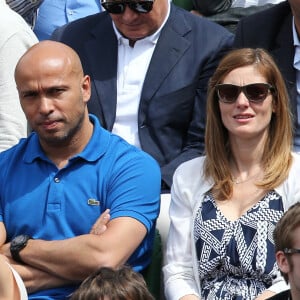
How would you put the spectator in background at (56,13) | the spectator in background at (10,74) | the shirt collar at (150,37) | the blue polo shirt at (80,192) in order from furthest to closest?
the spectator in background at (56,13), the shirt collar at (150,37), the spectator in background at (10,74), the blue polo shirt at (80,192)

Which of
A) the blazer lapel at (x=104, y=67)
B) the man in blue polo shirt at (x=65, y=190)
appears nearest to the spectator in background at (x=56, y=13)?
the blazer lapel at (x=104, y=67)

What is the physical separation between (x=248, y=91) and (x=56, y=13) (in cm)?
226

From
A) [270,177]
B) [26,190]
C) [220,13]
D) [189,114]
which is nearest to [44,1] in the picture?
[220,13]

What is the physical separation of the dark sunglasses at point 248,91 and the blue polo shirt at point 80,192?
44cm

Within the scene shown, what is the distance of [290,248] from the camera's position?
3.47m

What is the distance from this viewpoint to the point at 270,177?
416 cm

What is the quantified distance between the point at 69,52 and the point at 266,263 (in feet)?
4.24

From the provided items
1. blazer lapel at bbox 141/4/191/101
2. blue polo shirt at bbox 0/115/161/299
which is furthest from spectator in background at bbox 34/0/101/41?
blue polo shirt at bbox 0/115/161/299

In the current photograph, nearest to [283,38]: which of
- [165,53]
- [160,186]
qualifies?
[165,53]

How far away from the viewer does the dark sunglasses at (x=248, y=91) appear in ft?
14.0

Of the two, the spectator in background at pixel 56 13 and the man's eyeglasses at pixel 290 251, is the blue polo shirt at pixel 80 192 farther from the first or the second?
the spectator in background at pixel 56 13

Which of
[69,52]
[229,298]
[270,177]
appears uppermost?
[69,52]

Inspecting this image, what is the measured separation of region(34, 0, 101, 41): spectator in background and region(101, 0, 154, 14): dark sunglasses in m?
1.21

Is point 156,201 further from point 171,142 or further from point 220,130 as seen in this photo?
point 171,142
